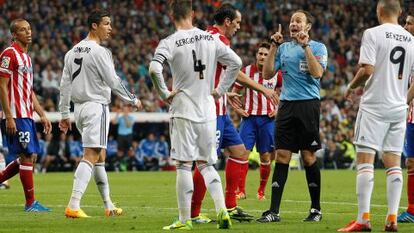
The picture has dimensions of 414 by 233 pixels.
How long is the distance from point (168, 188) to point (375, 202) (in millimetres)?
5789

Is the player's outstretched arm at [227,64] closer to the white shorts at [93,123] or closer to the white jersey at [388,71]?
the white jersey at [388,71]

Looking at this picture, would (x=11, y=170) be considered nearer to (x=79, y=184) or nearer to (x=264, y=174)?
(x=79, y=184)

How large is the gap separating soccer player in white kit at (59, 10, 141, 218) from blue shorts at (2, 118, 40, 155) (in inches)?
54.0

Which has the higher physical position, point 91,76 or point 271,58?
point 271,58

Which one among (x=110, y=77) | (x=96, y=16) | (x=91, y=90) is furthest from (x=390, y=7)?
(x=91, y=90)

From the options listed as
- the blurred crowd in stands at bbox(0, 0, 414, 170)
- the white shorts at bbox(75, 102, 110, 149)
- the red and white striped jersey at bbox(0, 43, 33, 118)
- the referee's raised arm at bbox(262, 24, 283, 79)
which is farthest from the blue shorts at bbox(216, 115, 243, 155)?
the blurred crowd in stands at bbox(0, 0, 414, 170)

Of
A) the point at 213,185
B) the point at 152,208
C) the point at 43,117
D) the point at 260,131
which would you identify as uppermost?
the point at 43,117

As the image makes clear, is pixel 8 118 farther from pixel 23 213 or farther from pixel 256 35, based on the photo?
pixel 256 35

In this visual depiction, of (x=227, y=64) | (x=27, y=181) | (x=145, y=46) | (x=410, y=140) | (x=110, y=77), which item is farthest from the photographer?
(x=145, y=46)

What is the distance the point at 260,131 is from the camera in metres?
18.6

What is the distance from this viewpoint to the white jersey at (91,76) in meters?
13.4

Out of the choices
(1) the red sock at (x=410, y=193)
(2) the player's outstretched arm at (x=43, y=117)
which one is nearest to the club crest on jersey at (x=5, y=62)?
(2) the player's outstretched arm at (x=43, y=117)

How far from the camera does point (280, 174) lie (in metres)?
12.8

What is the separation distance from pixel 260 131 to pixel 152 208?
4.04 meters
